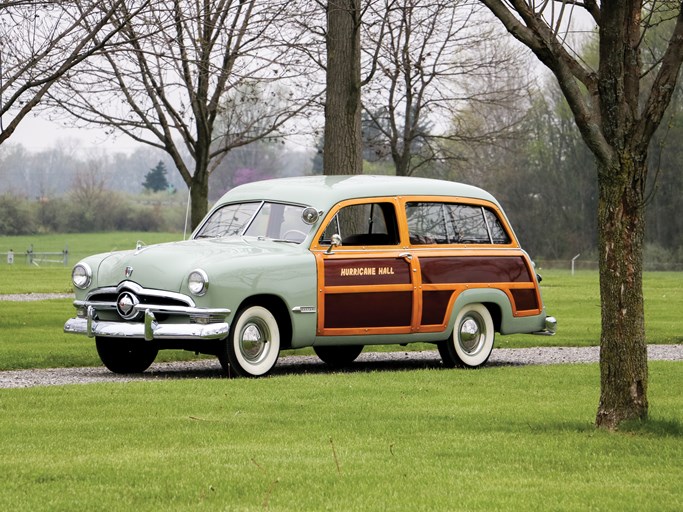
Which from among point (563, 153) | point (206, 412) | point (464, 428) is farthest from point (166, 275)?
point (563, 153)

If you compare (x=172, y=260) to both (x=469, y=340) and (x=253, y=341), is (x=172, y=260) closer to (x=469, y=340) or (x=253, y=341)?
(x=253, y=341)

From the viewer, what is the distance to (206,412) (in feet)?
30.8

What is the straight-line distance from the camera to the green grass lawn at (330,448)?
6.22 meters

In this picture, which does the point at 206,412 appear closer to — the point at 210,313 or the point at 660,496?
the point at 210,313

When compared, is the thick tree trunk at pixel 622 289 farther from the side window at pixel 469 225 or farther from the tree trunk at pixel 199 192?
the tree trunk at pixel 199 192

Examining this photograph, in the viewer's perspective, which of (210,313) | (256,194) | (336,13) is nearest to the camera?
(210,313)

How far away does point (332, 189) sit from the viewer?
44.1ft

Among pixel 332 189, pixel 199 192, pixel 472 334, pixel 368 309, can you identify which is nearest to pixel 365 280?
pixel 368 309

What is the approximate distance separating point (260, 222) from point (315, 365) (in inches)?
75.7

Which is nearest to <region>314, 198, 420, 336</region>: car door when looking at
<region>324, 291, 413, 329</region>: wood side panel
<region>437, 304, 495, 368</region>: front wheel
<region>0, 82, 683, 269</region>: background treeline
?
<region>324, 291, 413, 329</region>: wood side panel

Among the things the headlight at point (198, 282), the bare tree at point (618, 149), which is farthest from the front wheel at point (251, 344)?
the bare tree at point (618, 149)

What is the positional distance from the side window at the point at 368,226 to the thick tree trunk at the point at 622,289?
16.6 ft

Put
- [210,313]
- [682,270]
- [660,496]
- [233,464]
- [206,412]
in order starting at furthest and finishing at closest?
A: [682,270] < [210,313] < [206,412] < [233,464] < [660,496]

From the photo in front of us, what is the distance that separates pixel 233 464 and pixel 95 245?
69.4 meters
